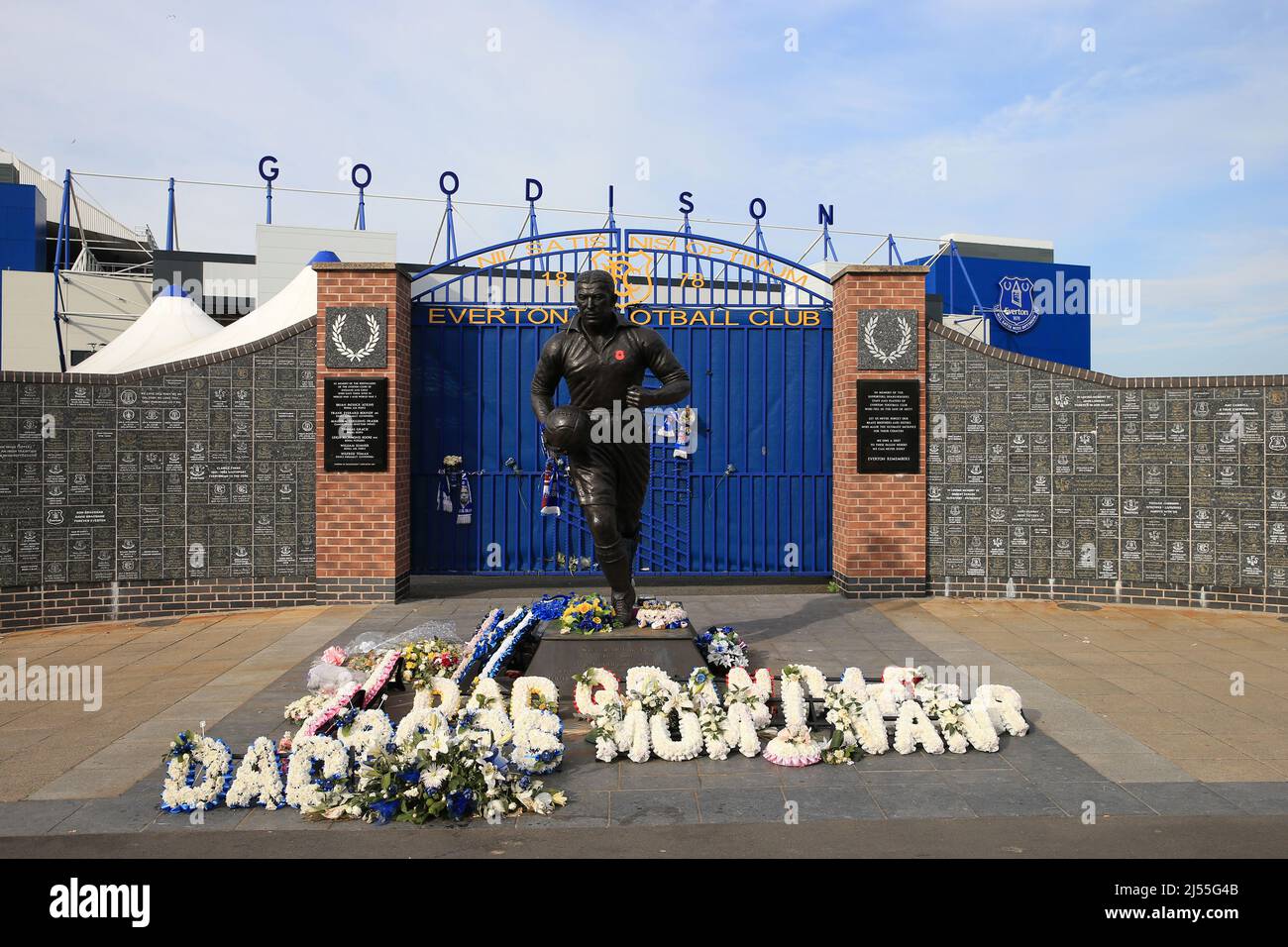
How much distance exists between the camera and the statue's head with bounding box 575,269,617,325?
5.66m

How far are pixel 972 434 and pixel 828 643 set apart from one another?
119 inches

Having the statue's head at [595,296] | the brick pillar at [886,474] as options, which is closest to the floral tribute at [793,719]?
the statue's head at [595,296]

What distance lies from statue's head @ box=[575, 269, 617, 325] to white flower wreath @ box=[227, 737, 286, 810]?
299 cm

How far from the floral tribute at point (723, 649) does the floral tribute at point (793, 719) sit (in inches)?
32.7

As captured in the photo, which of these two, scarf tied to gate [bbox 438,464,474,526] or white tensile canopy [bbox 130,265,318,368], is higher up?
white tensile canopy [bbox 130,265,318,368]

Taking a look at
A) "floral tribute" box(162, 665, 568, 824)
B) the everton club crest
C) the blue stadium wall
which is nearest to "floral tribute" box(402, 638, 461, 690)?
"floral tribute" box(162, 665, 568, 824)

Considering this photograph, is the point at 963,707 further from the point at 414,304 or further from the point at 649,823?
the point at 414,304

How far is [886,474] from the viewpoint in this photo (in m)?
8.98

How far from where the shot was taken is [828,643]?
708cm

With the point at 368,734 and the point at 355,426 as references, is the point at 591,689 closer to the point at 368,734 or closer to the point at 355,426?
the point at 368,734

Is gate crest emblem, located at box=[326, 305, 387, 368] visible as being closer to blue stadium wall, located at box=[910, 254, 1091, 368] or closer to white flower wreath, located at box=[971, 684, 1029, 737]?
white flower wreath, located at box=[971, 684, 1029, 737]

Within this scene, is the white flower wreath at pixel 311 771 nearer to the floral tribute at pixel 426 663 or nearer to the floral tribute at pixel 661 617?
the floral tribute at pixel 426 663

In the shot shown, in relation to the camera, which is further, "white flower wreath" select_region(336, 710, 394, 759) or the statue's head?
the statue's head

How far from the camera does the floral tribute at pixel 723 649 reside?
5.98 meters
